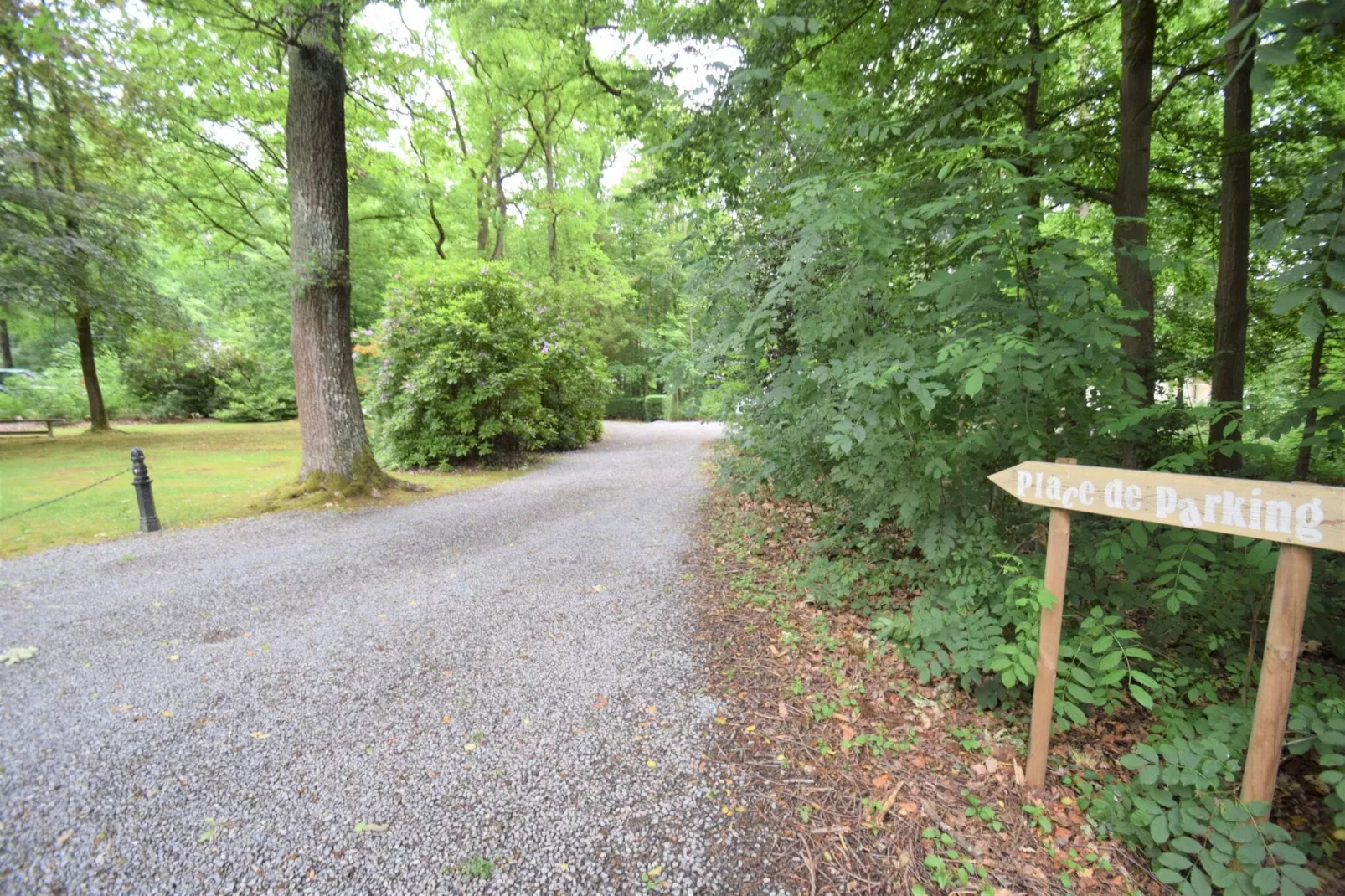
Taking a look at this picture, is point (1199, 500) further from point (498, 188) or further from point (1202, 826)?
point (498, 188)

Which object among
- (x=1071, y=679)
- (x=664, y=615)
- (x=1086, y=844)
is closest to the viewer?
(x=1086, y=844)

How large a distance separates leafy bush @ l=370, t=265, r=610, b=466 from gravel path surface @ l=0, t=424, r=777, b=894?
4.24m

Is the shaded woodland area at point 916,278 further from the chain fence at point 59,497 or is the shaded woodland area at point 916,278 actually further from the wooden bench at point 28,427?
the wooden bench at point 28,427

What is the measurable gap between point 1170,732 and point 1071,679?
339 millimetres

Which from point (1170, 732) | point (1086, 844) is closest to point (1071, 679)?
point (1170, 732)

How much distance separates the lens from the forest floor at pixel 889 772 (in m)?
1.75

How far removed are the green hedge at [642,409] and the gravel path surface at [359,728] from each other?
20406 mm

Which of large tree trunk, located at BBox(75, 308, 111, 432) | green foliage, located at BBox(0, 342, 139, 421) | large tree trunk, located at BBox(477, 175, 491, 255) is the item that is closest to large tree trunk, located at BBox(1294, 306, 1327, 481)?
large tree trunk, located at BBox(477, 175, 491, 255)

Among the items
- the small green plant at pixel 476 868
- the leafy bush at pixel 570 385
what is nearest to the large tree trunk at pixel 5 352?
the leafy bush at pixel 570 385

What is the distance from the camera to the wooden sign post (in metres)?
1.48

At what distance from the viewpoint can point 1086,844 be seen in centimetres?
185

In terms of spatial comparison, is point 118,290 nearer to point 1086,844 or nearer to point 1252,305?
point 1086,844

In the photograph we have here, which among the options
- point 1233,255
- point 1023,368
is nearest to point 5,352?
point 1023,368

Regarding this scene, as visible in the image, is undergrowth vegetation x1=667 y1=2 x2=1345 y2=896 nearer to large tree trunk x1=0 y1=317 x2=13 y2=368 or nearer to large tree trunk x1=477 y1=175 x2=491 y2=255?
large tree trunk x1=477 y1=175 x2=491 y2=255
